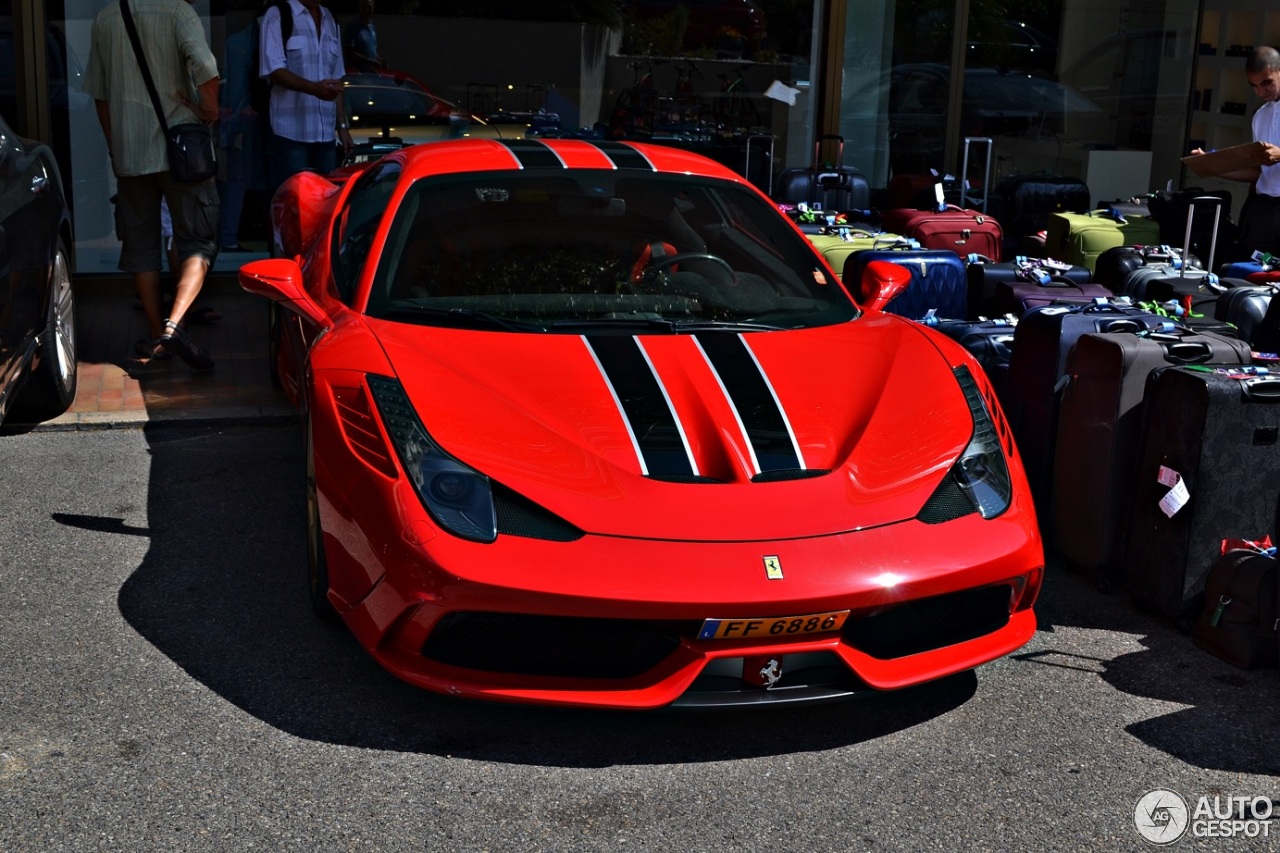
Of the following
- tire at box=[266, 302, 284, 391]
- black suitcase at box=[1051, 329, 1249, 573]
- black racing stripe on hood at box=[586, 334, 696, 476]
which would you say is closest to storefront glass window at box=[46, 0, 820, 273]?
tire at box=[266, 302, 284, 391]

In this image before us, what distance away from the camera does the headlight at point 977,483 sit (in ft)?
12.2

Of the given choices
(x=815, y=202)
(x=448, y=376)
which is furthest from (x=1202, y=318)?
(x=815, y=202)

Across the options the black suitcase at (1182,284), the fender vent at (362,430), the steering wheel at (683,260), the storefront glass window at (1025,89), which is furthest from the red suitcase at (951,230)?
the fender vent at (362,430)

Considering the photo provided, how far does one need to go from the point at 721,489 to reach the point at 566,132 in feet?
21.9

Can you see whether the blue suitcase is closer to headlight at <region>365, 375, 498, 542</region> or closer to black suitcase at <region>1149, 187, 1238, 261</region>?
black suitcase at <region>1149, 187, 1238, 261</region>

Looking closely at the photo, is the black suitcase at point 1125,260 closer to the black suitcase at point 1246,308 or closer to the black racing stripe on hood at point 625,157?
the black suitcase at point 1246,308

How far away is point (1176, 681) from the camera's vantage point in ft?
13.4

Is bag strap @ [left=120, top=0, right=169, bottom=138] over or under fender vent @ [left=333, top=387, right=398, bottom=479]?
over

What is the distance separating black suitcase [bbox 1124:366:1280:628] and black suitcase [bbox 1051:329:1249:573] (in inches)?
2.8

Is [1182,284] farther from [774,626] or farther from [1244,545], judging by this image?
[774,626]

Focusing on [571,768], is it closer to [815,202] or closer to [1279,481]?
[1279,481]

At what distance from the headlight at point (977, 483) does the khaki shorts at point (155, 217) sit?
463cm

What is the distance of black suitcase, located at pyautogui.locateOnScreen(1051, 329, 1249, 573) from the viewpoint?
4.52 metres

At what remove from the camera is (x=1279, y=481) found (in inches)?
173
